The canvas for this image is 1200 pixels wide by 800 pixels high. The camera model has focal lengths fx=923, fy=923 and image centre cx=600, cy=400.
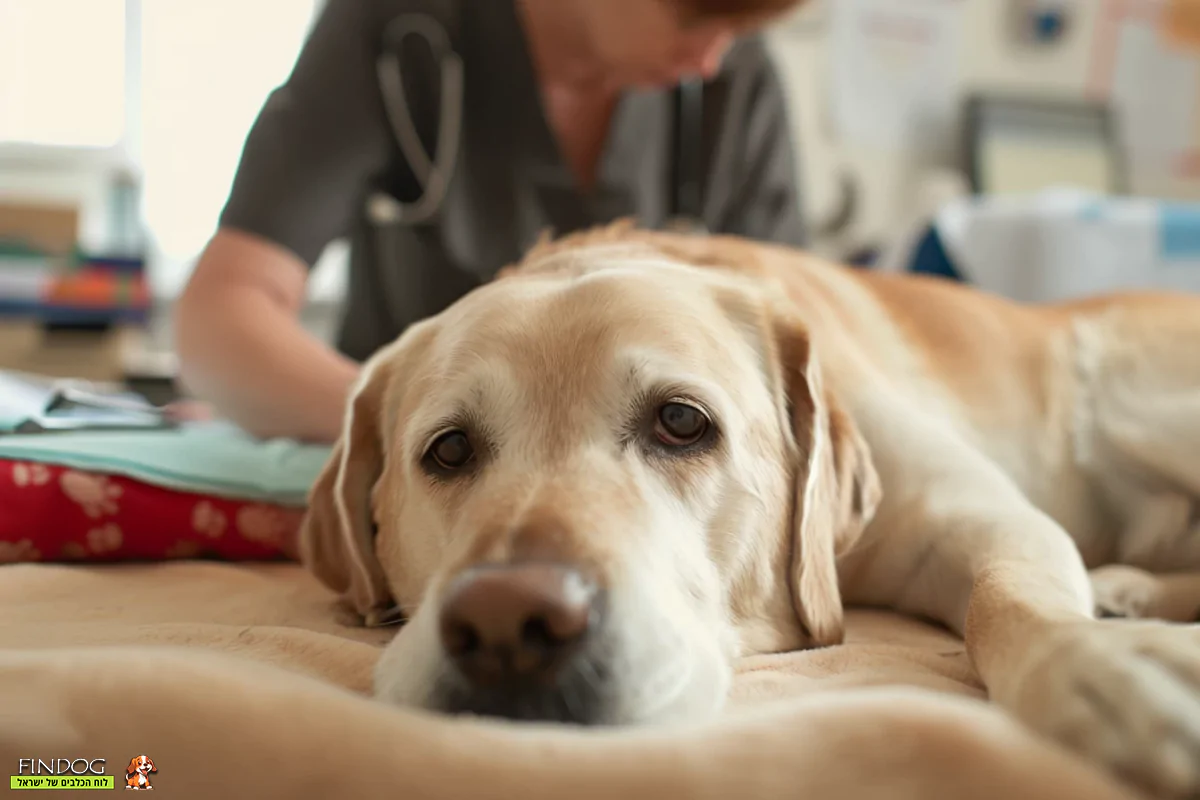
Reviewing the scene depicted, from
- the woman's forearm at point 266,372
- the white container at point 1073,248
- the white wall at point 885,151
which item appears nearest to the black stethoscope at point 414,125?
the woman's forearm at point 266,372

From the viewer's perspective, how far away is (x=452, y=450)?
3.46 feet

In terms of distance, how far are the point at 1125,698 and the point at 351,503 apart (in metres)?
0.92

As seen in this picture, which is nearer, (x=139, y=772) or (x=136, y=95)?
(x=139, y=772)

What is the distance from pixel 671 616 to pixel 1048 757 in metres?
0.33

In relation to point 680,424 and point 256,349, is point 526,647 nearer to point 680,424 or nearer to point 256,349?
point 680,424

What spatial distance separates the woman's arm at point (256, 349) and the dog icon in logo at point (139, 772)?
3.56 feet

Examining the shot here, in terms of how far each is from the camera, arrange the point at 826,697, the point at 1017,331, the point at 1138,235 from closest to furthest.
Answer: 1. the point at 826,697
2. the point at 1017,331
3. the point at 1138,235

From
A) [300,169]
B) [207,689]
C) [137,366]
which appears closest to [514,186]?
[300,169]

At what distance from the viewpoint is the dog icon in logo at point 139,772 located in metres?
0.58

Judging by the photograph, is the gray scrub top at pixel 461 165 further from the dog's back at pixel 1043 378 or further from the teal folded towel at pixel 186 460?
the dog's back at pixel 1043 378

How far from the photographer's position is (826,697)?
65 cm

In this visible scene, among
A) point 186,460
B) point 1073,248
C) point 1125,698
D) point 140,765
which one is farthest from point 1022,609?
point 1073,248

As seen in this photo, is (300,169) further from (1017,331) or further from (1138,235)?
(1138,235)

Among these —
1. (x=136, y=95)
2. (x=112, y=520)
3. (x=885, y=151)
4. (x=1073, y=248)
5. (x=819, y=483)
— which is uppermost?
(x=885, y=151)
